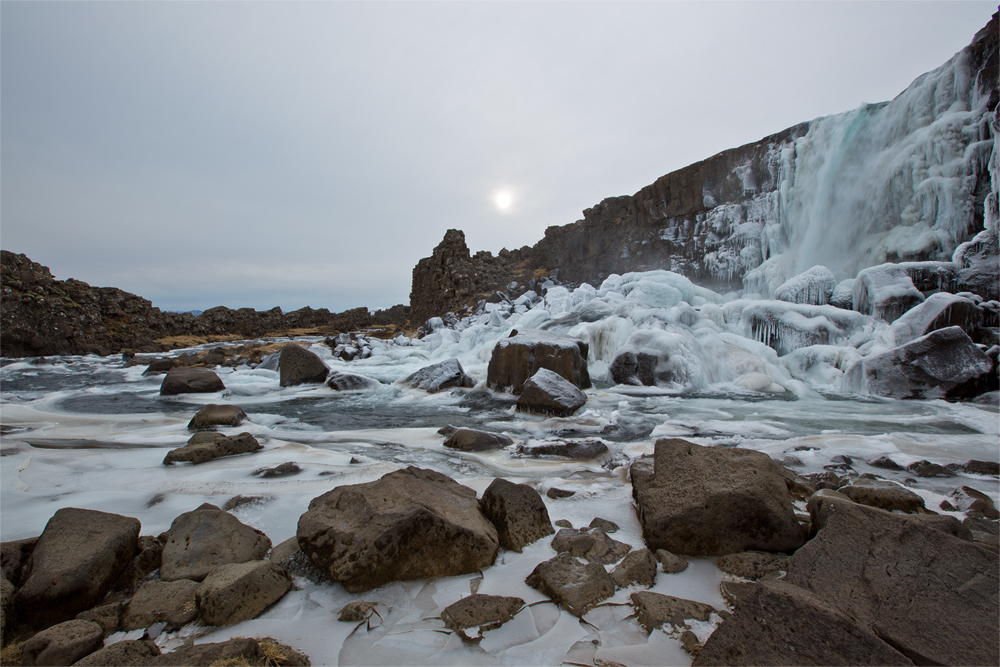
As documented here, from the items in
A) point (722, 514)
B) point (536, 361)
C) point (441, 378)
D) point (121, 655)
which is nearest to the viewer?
point (121, 655)

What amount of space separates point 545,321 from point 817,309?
638 cm

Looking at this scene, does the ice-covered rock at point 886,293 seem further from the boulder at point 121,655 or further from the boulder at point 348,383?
the boulder at point 121,655

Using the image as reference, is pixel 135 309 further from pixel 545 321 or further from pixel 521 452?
pixel 521 452

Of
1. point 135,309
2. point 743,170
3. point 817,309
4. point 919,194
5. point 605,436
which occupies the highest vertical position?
point 743,170

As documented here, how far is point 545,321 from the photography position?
11922 mm

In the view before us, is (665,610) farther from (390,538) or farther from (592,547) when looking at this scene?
(390,538)

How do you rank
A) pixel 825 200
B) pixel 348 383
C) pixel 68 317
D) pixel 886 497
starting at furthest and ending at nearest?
pixel 68 317 < pixel 825 200 < pixel 348 383 < pixel 886 497

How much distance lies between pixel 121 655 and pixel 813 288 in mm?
14316

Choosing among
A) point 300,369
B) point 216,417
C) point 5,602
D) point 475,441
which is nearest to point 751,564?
point 475,441

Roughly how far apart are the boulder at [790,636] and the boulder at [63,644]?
176 centimetres

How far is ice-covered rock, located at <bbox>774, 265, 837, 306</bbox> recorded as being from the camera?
37.0 ft

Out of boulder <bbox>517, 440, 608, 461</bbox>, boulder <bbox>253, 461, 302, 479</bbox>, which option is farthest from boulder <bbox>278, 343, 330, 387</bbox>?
boulder <bbox>517, 440, 608, 461</bbox>

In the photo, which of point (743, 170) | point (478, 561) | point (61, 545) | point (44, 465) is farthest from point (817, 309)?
point (743, 170)

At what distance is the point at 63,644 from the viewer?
120 centimetres
